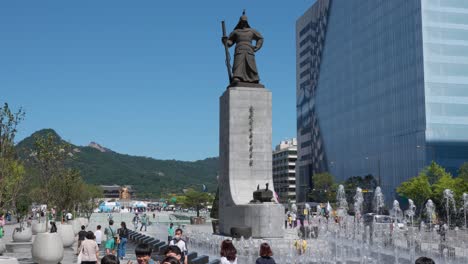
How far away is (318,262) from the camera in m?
19.0

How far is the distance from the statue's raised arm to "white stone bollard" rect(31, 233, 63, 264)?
37.5 feet

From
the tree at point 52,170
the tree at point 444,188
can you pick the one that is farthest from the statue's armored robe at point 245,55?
the tree at point 444,188

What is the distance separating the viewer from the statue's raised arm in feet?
86.6

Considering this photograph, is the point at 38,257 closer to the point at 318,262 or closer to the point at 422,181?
the point at 318,262

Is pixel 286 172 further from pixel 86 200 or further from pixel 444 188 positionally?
pixel 444 188

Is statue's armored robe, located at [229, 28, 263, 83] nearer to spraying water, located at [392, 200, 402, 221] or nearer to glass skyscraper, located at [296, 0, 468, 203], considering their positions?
spraying water, located at [392, 200, 402, 221]

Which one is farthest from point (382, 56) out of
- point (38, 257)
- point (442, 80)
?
point (38, 257)

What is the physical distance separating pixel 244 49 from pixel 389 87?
188 feet

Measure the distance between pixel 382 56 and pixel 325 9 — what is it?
26.5 meters

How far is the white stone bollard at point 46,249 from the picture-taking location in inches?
747

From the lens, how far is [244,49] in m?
26.7

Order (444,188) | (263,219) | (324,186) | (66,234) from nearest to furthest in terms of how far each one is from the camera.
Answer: (263,219) → (66,234) → (444,188) → (324,186)

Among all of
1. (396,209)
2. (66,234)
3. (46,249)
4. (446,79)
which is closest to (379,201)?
(396,209)

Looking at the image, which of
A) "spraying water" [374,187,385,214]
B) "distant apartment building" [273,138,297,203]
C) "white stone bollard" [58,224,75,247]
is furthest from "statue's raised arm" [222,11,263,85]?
"distant apartment building" [273,138,297,203]
